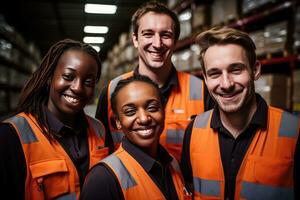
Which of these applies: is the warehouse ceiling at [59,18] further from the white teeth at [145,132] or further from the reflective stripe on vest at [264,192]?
the reflective stripe on vest at [264,192]

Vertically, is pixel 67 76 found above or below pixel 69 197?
above

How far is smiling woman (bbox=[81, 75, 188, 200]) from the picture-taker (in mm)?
1661

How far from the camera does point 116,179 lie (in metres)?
1.65

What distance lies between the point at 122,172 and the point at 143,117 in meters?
0.35

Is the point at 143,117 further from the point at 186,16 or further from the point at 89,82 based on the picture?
the point at 186,16

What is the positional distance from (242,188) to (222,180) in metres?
0.13

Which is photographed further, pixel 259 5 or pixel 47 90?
pixel 259 5

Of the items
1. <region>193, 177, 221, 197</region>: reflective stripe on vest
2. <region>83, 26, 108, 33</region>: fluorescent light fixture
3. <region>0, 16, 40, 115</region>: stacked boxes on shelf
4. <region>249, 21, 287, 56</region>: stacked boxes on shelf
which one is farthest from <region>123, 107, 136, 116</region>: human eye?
<region>83, 26, 108, 33</region>: fluorescent light fixture

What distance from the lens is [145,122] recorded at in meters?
1.85

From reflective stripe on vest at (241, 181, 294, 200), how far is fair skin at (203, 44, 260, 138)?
33 cm

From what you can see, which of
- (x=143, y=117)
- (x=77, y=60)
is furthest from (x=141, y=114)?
(x=77, y=60)

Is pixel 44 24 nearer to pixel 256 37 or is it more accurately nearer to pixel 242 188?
pixel 256 37

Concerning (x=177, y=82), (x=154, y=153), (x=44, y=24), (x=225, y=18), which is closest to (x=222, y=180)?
(x=154, y=153)

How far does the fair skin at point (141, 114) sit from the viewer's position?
188cm
